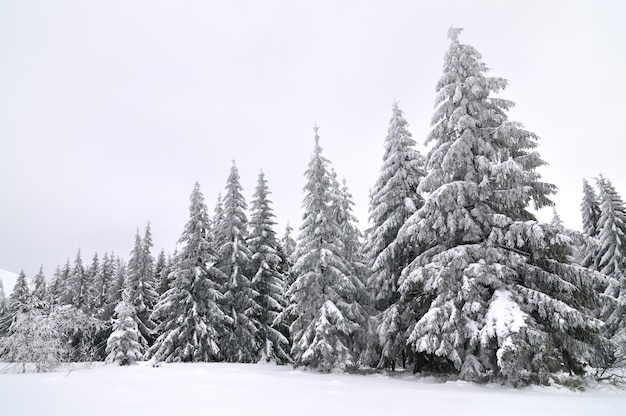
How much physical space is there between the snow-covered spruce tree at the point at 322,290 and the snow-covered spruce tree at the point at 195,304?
8.60 m

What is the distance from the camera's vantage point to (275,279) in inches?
1162

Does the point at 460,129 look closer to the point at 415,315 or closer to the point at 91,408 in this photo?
the point at 415,315

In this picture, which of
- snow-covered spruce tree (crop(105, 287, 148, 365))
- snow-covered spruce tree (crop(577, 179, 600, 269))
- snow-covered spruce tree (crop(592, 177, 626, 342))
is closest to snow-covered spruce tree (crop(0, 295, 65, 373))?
snow-covered spruce tree (crop(105, 287, 148, 365))

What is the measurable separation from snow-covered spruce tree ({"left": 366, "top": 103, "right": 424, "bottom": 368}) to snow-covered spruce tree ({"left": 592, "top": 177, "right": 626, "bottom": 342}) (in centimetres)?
1541

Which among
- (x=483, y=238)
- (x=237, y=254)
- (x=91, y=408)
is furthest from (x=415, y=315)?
(x=237, y=254)

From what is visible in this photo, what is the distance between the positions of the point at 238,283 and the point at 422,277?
17.6m

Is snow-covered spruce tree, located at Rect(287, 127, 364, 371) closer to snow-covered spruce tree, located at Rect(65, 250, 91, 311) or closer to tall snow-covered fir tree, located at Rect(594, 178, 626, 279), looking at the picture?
tall snow-covered fir tree, located at Rect(594, 178, 626, 279)

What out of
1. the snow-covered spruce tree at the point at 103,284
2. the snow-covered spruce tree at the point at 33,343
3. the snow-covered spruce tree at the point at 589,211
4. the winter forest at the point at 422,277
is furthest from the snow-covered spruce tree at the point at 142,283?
the snow-covered spruce tree at the point at 589,211

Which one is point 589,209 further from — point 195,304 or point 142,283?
point 142,283

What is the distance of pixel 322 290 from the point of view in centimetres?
2091

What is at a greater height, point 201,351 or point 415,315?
point 415,315

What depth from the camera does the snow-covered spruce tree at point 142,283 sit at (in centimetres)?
3897

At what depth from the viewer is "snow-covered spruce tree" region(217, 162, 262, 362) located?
27.9 meters

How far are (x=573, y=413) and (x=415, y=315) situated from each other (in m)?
9.47
